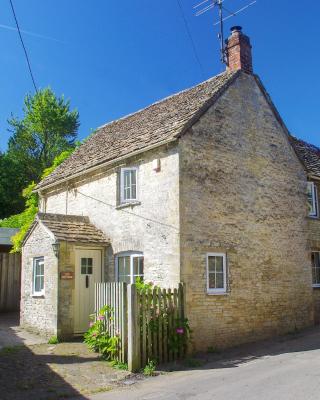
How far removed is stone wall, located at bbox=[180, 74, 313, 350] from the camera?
41.8ft

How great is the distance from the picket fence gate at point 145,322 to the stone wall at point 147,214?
1109mm

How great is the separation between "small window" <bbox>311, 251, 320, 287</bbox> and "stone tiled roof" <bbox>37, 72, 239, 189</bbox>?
25.7 ft

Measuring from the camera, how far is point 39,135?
45.2 metres

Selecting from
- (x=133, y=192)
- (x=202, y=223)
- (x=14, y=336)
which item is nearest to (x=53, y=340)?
(x=14, y=336)

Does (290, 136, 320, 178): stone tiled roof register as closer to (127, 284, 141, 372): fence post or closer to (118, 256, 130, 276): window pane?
(118, 256, 130, 276): window pane

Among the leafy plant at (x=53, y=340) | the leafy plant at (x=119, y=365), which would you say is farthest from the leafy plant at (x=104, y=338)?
the leafy plant at (x=53, y=340)

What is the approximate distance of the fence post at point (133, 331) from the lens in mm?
9978

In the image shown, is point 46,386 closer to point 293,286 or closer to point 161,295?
point 161,295

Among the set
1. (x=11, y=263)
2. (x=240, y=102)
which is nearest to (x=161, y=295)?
(x=240, y=102)

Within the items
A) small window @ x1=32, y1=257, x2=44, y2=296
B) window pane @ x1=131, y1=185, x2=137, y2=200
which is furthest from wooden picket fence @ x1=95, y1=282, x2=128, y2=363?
small window @ x1=32, y1=257, x2=44, y2=296

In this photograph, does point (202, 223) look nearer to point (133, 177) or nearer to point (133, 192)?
point (133, 192)

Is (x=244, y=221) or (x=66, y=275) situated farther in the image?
(x=244, y=221)

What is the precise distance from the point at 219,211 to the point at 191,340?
158 inches

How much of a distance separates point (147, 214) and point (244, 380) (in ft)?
20.5
